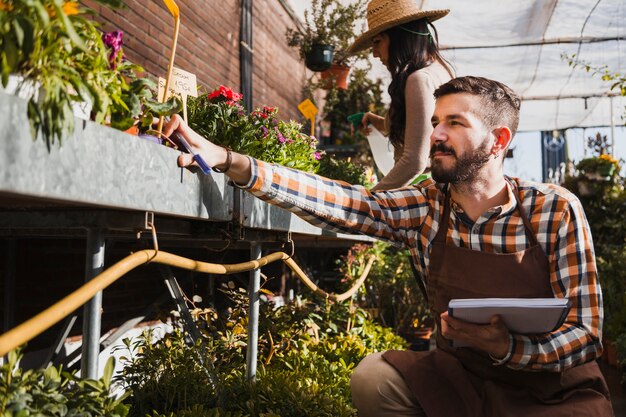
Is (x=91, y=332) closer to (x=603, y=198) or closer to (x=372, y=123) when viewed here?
(x=372, y=123)

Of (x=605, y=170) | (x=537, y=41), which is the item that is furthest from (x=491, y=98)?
(x=537, y=41)

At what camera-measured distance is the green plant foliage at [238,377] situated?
7.05ft

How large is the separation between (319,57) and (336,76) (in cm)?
32

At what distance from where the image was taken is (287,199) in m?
1.93

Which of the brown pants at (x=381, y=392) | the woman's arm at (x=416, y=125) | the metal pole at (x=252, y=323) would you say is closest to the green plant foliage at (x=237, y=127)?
the metal pole at (x=252, y=323)

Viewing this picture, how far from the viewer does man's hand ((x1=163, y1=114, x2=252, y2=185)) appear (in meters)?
1.56

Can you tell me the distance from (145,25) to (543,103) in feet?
31.3

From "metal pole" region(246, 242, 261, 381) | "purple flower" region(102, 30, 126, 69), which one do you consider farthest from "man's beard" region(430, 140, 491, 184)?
"purple flower" region(102, 30, 126, 69)

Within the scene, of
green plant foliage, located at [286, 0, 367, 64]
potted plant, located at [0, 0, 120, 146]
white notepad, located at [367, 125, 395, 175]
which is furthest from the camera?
green plant foliage, located at [286, 0, 367, 64]

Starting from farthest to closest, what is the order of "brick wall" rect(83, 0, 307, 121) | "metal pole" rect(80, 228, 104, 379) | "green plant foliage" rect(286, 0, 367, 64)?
"green plant foliage" rect(286, 0, 367, 64), "brick wall" rect(83, 0, 307, 121), "metal pole" rect(80, 228, 104, 379)

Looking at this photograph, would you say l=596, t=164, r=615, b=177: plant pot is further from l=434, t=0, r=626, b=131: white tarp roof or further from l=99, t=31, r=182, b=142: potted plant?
l=99, t=31, r=182, b=142: potted plant

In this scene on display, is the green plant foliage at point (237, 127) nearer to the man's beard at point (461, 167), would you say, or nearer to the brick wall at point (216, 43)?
the brick wall at point (216, 43)

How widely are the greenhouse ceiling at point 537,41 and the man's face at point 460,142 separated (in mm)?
3920

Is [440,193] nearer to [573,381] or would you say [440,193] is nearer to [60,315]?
[573,381]
